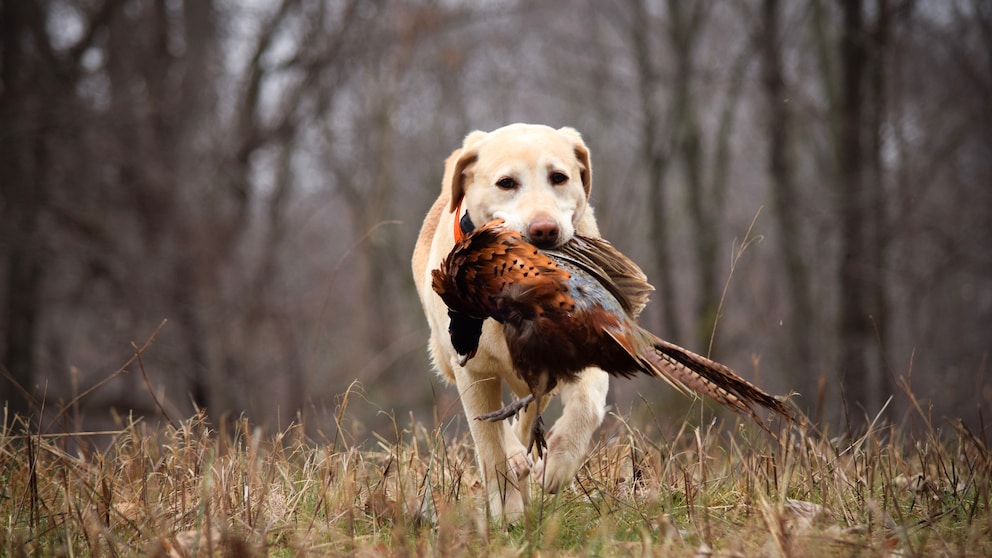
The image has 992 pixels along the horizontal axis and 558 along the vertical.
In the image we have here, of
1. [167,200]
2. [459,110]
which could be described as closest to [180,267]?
[167,200]

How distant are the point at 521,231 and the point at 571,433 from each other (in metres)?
0.83

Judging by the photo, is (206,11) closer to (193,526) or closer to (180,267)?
(180,267)

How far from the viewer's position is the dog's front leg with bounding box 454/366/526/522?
3.52 metres

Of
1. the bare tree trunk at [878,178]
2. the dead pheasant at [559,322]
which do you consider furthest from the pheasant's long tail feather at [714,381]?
the bare tree trunk at [878,178]

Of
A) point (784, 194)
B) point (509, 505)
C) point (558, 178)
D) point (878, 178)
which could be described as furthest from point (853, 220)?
point (509, 505)

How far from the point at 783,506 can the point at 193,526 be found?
207 cm

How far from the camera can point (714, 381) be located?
2.88 m

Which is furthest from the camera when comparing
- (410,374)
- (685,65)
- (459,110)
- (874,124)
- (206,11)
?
(410,374)

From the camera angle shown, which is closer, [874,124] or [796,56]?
[874,124]

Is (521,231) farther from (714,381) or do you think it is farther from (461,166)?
(714,381)

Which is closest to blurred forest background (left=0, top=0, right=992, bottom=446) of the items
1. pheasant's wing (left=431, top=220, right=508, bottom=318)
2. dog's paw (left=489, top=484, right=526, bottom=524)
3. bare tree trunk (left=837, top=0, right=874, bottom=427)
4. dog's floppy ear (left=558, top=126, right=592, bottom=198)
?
bare tree trunk (left=837, top=0, right=874, bottom=427)

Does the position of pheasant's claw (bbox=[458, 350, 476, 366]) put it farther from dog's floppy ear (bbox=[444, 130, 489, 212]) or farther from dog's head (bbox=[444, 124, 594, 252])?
dog's floppy ear (bbox=[444, 130, 489, 212])

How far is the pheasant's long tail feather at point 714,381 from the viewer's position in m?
2.81

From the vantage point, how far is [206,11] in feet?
45.0
